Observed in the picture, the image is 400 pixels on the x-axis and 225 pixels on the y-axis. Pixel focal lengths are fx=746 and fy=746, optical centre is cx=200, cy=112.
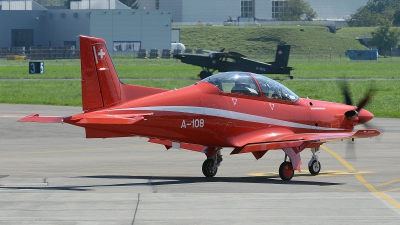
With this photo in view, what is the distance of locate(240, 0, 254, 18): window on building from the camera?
188750mm

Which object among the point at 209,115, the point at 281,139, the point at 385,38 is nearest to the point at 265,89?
the point at 281,139

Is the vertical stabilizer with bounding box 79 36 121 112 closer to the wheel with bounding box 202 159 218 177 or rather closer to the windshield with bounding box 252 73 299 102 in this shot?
the wheel with bounding box 202 159 218 177

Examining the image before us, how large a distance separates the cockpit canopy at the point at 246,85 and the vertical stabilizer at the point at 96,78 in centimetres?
224

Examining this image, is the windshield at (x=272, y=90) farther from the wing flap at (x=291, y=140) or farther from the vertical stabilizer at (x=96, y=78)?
the vertical stabilizer at (x=96, y=78)

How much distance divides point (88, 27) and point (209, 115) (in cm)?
10516

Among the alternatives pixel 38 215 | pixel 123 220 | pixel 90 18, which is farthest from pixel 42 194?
pixel 90 18

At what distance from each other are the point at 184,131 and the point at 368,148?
825 centimetres

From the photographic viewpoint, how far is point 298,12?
646ft

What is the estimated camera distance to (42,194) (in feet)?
46.9

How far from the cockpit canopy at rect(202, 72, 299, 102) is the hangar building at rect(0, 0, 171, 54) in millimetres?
103259

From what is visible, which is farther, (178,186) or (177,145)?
Answer: (177,145)

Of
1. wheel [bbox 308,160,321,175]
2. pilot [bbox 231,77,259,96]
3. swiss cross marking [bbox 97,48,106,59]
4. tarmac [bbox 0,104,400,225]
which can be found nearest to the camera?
tarmac [bbox 0,104,400,225]

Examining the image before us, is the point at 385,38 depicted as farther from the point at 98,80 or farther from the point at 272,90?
the point at 98,80

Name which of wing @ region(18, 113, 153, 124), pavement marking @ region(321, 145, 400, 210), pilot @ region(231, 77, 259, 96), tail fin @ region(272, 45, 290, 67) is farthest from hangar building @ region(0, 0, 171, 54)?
wing @ region(18, 113, 153, 124)
